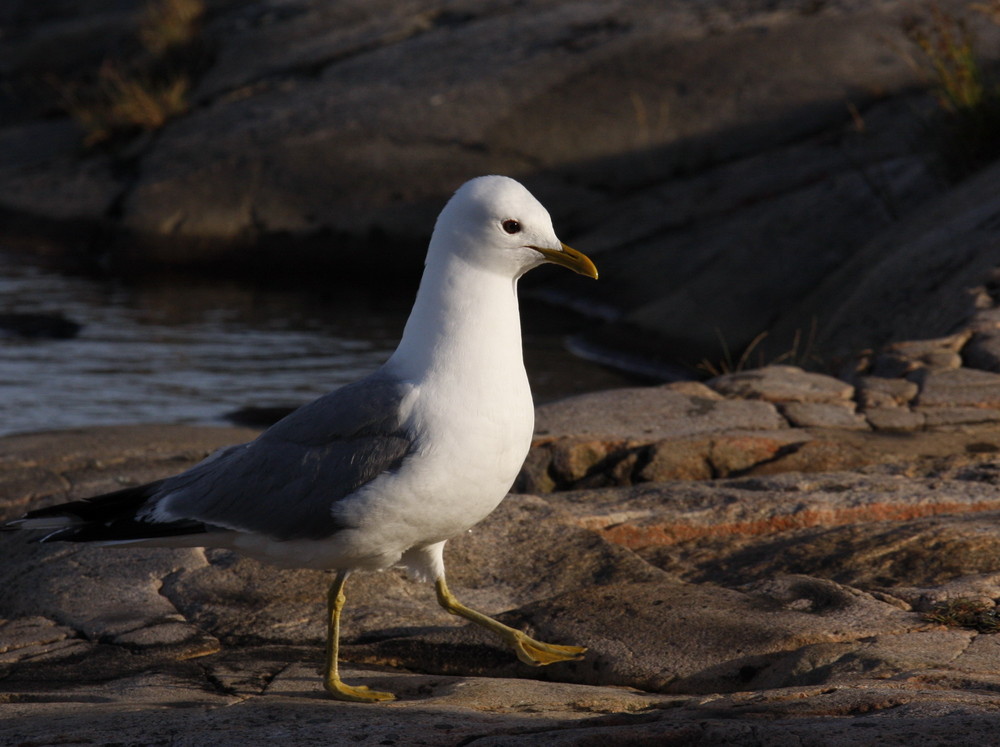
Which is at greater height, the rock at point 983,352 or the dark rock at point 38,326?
the dark rock at point 38,326

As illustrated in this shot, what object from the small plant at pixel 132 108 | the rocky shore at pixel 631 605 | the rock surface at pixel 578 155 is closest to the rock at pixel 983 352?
the rocky shore at pixel 631 605

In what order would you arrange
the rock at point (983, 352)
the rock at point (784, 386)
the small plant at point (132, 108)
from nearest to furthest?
the rock at point (784, 386), the rock at point (983, 352), the small plant at point (132, 108)

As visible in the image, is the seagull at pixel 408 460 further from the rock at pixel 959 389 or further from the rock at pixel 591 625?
the rock at pixel 959 389

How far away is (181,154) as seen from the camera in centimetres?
1327

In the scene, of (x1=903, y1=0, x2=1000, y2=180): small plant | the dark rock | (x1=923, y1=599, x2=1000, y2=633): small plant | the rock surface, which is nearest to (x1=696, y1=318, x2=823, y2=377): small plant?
the rock surface

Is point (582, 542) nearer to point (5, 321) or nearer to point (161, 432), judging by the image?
point (161, 432)

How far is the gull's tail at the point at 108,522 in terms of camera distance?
12.3 feet

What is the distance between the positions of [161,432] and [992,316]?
4195 millimetres

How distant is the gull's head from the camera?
3.77 m

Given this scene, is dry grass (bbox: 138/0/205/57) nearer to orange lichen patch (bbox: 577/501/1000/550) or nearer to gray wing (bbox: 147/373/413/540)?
orange lichen patch (bbox: 577/501/1000/550)

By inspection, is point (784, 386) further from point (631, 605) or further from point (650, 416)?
point (631, 605)

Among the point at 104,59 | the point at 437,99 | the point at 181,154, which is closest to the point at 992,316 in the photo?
the point at 437,99

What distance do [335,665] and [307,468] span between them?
0.55m

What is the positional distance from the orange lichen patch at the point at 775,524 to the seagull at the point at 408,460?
2.92 ft
